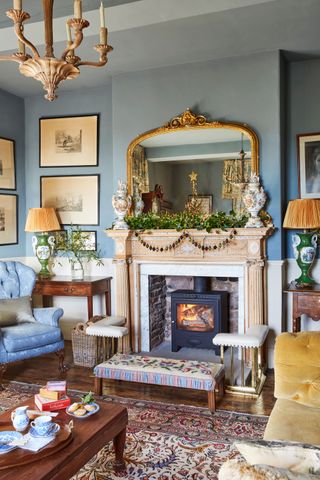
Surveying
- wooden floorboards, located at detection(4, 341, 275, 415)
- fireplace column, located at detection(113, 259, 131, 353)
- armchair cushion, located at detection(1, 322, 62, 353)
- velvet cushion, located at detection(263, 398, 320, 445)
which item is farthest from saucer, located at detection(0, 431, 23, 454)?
fireplace column, located at detection(113, 259, 131, 353)

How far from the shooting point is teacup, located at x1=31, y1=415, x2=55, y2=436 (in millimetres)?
2256

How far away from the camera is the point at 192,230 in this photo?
470 cm

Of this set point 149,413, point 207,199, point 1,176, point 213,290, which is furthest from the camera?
point 1,176

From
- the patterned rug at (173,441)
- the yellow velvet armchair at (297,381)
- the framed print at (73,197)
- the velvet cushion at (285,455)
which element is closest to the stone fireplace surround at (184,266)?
the framed print at (73,197)

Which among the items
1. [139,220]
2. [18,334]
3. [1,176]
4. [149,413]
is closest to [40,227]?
[1,176]

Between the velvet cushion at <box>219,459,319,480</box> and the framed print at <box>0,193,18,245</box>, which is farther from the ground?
the framed print at <box>0,193,18,245</box>

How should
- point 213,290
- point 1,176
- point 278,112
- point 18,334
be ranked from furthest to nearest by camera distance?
point 1,176, point 213,290, point 278,112, point 18,334

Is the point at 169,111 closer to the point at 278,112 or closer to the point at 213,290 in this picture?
the point at 278,112

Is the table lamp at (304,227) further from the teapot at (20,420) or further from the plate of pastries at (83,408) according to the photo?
the teapot at (20,420)

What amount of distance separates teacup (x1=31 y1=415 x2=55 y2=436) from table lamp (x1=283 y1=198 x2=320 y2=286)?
2785 mm

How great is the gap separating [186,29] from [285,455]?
3586 mm

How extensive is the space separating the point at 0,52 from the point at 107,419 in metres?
3.58

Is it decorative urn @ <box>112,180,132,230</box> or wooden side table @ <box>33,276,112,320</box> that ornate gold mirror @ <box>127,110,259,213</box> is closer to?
decorative urn @ <box>112,180,132,230</box>

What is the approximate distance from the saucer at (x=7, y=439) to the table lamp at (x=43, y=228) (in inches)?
127
